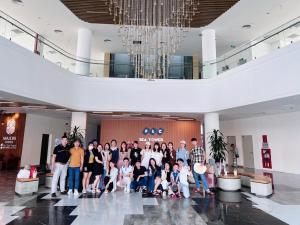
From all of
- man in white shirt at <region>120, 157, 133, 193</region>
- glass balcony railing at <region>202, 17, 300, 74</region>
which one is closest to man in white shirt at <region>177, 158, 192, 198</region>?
man in white shirt at <region>120, 157, 133, 193</region>

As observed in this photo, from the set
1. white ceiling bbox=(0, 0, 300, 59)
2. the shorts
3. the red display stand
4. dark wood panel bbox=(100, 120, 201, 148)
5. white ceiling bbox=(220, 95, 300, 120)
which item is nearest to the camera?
the shorts

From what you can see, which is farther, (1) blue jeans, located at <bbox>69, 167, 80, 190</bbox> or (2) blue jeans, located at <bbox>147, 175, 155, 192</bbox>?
(2) blue jeans, located at <bbox>147, 175, 155, 192</bbox>

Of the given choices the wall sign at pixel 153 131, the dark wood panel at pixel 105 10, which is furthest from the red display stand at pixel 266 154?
the dark wood panel at pixel 105 10

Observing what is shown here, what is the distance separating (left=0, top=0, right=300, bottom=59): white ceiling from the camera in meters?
9.74

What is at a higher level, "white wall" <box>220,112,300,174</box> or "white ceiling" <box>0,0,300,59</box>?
"white ceiling" <box>0,0,300,59</box>

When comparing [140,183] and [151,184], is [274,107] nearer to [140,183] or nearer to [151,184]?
[151,184]

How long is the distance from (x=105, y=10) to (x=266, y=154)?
37.9 feet

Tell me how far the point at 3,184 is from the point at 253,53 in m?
11.0

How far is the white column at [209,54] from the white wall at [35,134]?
10925 millimetres

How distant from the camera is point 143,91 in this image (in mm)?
10352

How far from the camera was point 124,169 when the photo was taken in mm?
6844

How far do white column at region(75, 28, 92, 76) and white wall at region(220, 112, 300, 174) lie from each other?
10.2 meters

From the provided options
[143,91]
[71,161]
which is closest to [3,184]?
[71,161]

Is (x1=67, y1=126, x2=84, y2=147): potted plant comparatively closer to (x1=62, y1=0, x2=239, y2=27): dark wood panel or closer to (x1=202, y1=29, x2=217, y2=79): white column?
(x1=62, y1=0, x2=239, y2=27): dark wood panel
